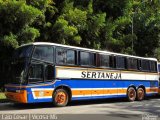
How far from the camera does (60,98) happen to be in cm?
1697

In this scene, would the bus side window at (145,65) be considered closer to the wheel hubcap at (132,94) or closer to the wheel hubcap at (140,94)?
the wheel hubcap at (140,94)

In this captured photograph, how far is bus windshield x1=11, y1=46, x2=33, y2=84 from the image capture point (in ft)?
51.3

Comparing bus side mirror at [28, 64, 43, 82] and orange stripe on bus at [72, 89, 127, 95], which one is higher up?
bus side mirror at [28, 64, 43, 82]

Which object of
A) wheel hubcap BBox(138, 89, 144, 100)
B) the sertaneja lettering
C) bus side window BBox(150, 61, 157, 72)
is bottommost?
wheel hubcap BBox(138, 89, 144, 100)

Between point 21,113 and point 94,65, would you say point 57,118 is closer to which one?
point 21,113

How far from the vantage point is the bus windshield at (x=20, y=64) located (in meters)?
15.6

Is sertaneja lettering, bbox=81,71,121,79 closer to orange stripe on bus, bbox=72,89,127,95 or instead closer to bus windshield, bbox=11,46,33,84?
orange stripe on bus, bbox=72,89,127,95

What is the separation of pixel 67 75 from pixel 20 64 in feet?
7.87

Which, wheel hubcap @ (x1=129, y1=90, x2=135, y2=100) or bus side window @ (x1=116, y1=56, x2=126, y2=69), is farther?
wheel hubcap @ (x1=129, y1=90, x2=135, y2=100)

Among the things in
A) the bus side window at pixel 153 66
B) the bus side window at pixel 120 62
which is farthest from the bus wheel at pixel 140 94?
the bus side window at pixel 120 62

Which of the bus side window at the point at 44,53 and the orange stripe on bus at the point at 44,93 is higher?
the bus side window at the point at 44,53

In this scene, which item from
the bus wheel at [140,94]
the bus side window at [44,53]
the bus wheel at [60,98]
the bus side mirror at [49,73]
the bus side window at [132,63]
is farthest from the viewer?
the bus wheel at [140,94]

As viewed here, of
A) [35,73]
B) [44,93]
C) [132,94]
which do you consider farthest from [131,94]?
[35,73]

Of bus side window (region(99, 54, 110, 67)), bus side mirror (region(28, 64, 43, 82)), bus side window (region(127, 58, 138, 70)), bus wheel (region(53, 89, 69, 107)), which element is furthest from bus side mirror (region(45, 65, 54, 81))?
bus side window (region(127, 58, 138, 70))
